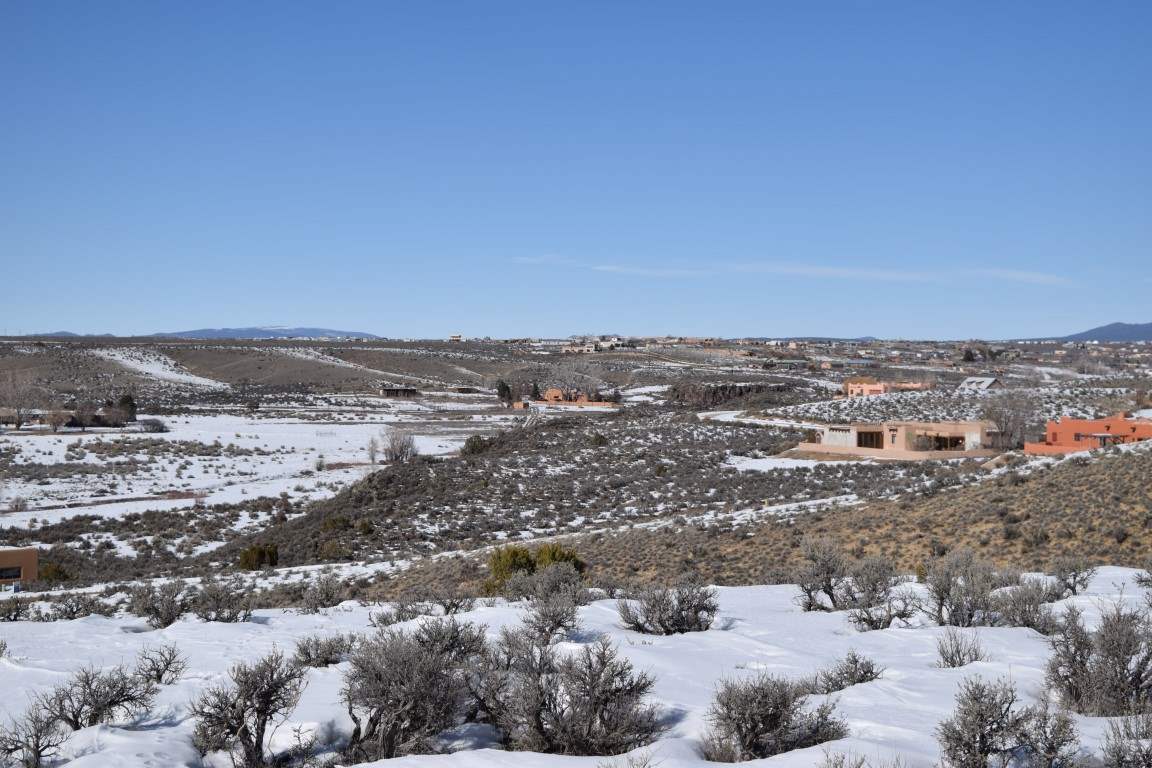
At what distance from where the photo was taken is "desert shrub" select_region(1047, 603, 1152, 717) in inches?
245

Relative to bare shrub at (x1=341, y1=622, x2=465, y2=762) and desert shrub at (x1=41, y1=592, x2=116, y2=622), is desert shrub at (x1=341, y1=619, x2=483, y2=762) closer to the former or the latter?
bare shrub at (x1=341, y1=622, x2=465, y2=762)

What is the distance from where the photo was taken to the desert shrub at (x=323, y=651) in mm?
Result: 8312

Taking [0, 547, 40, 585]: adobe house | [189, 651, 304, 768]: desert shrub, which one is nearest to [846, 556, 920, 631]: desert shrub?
[189, 651, 304, 768]: desert shrub

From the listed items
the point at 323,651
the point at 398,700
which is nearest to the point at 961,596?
the point at 398,700

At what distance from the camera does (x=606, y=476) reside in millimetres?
37969

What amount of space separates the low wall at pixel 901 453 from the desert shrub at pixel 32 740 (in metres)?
36.2

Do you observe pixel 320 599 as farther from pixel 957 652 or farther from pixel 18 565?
pixel 18 565

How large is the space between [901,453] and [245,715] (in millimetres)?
36449

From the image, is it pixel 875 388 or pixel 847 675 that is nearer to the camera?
pixel 847 675

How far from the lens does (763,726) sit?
5.70m

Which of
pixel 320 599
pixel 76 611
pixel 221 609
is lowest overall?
pixel 320 599

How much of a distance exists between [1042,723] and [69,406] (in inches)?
3034

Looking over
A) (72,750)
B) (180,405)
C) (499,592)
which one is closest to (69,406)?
(180,405)

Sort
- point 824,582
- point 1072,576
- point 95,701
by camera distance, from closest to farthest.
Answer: point 95,701, point 824,582, point 1072,576
